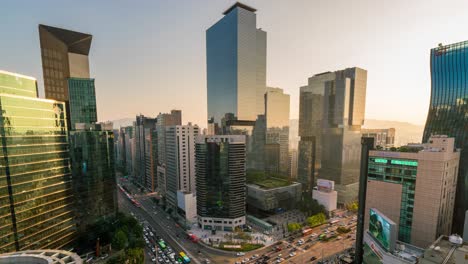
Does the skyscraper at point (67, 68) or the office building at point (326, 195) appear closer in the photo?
the skyscraper at point (67, 68)

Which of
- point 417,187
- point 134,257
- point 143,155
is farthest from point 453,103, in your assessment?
point 143,155

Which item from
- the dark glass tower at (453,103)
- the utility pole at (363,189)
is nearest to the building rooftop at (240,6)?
the dark glass tower at (453,103)

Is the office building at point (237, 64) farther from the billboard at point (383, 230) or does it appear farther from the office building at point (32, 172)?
the billboard at point (383, 230)

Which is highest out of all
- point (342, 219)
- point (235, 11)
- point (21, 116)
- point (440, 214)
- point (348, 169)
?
point (235, 11)

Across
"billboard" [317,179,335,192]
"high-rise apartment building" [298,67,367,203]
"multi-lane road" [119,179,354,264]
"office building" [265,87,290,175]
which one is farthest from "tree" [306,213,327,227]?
"office building" [265,87,290,175]

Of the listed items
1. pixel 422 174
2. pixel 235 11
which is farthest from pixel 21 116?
pixel 235 11

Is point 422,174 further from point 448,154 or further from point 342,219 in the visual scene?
point 342,219

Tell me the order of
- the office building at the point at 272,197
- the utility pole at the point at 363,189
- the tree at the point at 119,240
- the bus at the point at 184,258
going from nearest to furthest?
1. the utility pole at the point at 363,189
2. the bus at the point at 184,258
3. the tree at the point at 119,240
4. the office building at the point at 272,197

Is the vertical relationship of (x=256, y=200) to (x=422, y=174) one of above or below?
below
